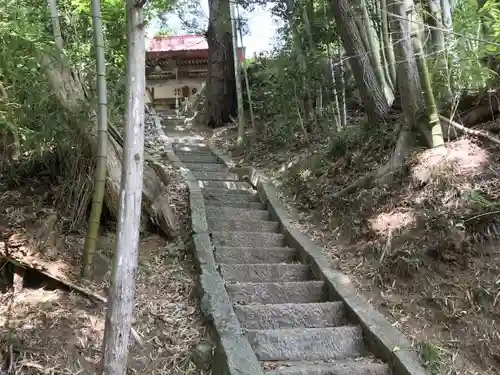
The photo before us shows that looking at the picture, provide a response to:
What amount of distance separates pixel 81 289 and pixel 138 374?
0.89 metres

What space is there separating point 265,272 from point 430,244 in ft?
5.34

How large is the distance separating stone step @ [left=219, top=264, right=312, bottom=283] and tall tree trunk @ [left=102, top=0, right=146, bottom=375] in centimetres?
174

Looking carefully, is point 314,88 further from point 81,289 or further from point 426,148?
point 81,289

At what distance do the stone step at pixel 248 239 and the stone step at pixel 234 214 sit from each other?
1.74 feet

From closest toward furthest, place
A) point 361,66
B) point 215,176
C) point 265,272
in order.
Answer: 1. point 265,272
2. point 361,66
3. point 215,176

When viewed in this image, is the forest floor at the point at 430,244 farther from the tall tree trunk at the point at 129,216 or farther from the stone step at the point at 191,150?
the stone step at the point at 191,150

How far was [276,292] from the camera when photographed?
4418 mm

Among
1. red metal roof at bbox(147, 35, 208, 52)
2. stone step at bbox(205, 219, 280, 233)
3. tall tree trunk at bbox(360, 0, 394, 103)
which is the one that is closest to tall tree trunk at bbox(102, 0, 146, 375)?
stone step at bbox(205, 219, 280, 233)

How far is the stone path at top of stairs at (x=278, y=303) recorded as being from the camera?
3.57 m

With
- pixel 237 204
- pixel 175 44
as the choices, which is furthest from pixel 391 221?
pixel 175 44

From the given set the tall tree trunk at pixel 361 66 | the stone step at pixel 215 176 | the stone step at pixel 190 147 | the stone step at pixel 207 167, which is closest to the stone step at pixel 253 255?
the tall tree trunk at pixel 361 66

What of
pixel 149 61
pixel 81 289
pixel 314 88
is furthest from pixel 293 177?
pixel 149 61

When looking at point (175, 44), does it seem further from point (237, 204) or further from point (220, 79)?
point (237, 204)

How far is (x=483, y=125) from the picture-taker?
4879mm
